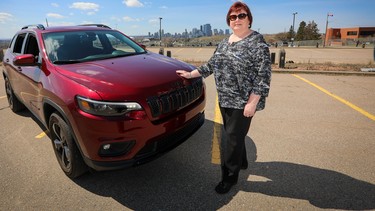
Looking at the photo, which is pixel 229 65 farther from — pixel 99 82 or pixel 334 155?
pixel 334 155

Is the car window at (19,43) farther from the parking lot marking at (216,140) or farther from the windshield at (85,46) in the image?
the parking lot marking at (216,140)

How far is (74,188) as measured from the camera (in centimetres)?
285

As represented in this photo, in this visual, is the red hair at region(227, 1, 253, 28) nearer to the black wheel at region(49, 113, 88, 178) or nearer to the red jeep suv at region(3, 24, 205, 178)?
the red jeep suv at region(3, 24, 205, 178)

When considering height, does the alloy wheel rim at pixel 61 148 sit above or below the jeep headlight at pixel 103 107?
below

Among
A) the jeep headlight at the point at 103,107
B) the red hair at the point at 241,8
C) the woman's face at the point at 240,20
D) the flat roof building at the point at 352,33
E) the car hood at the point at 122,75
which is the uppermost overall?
the flat roof building at the point at 352,33

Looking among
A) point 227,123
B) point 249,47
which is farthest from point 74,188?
point 249,47

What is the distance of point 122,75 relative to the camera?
8.89 feet

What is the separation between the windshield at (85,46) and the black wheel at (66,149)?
773 millimetres

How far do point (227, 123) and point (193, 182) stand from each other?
82 cm

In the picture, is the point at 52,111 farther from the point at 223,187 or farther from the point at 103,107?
the point at 223,187

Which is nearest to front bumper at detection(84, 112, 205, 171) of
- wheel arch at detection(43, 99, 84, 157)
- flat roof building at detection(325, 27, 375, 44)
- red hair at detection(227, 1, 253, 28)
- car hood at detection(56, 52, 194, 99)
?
wheel arch at detection(43, 99, 84, 157)

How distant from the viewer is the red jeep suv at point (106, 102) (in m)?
2.37

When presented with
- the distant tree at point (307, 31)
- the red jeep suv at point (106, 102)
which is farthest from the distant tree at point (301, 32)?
the red jeep suv at point (106, 102)

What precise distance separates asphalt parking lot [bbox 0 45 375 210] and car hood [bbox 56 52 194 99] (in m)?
1.13
